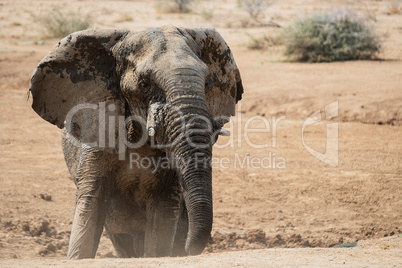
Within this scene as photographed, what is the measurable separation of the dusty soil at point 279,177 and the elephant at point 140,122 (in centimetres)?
52

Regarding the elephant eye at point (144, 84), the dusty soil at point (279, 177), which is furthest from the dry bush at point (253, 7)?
the elephant eye at point (144, 84)

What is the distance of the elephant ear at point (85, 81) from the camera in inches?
185

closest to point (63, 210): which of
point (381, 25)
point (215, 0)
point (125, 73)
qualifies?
point (125, 73)

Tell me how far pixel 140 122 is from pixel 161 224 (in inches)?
42.2

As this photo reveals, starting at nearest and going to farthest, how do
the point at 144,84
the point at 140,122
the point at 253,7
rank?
1. the point at 144,84
2. the point at 140,122
3. the point at 253,7

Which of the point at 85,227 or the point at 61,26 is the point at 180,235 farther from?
the point at 61,26

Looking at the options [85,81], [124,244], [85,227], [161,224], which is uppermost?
[85,81]

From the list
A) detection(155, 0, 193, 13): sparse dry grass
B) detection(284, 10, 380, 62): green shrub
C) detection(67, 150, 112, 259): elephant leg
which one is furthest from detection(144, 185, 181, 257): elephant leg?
detection(155, 0, 193, 13): sparse dry grass

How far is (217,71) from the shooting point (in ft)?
16.4

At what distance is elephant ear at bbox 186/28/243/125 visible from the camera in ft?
15.8

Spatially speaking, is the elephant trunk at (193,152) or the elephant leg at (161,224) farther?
the elephant leg at (161,224)

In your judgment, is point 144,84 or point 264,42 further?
point 264,42

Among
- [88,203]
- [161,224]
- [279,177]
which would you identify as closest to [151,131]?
[88,203]

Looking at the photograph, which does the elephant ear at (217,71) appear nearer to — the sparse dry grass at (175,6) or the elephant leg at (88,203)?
the elephant leg at (88,203)
